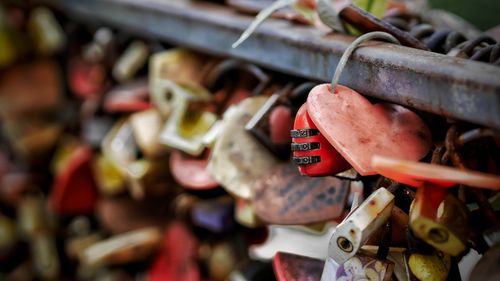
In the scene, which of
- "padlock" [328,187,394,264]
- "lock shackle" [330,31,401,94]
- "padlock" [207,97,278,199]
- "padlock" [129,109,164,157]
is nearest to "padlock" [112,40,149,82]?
"padlock" [129,109,164,157]

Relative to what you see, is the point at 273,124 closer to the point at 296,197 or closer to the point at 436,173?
the point at 296,197

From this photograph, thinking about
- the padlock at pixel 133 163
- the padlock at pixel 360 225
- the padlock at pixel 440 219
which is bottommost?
the padlock at pixel 133 163

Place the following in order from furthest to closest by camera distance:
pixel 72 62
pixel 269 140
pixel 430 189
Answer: pixel 72 62
pixel 269 140
pixel 430 189

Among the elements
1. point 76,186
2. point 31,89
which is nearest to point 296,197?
point 76,186

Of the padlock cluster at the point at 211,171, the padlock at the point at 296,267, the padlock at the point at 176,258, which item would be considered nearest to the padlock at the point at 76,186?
the padlock cluster at the point at 211,171

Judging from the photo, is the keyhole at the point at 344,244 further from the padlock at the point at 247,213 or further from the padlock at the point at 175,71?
the padlock at the point at 175,71

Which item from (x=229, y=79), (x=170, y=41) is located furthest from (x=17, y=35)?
(x=229, y=79)

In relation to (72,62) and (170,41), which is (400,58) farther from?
(72,62)
